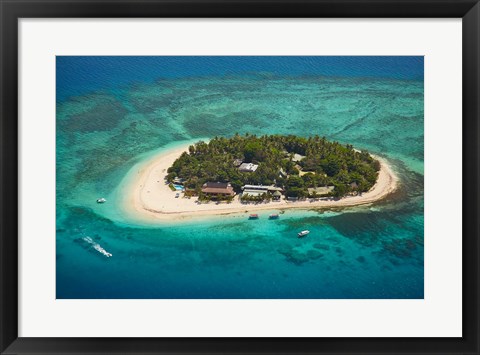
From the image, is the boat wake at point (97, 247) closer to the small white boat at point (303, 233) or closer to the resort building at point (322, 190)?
the small white boat at point (303, 233)

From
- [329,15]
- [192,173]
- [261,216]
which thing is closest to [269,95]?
[192,173]

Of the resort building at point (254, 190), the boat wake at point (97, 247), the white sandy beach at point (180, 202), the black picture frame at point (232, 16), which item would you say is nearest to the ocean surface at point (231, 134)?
the boat wake at point (97, 247)

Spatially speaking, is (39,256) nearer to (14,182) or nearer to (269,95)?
(14,182)

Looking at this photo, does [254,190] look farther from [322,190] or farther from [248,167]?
[322,190]

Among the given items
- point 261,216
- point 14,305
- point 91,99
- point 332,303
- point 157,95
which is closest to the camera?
Answer: point 14,305

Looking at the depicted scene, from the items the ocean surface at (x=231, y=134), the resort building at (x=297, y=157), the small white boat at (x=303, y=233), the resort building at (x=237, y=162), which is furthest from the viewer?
the resort building at (x=297, y=157)

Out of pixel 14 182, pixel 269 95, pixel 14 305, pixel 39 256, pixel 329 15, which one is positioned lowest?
pixel 14 305

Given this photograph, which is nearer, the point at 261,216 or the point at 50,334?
the point at 50,334
